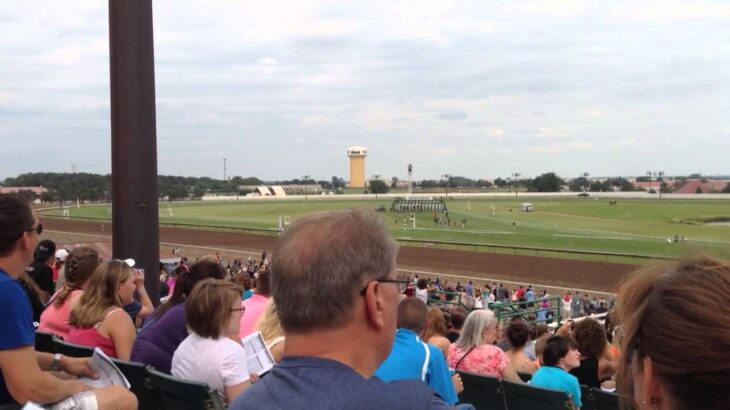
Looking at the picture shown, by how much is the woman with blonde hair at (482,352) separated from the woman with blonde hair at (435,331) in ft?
0.56

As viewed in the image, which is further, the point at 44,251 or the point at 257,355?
the point at 44,251

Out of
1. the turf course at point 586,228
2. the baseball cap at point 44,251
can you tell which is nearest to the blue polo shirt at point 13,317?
the baseball cap at point 44,251

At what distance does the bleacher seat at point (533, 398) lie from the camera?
4.61 meters

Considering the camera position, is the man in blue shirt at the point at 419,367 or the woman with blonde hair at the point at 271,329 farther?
the woman with blonde hair at the point at 271,329

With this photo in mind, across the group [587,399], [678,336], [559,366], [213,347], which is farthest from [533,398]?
[678,336]

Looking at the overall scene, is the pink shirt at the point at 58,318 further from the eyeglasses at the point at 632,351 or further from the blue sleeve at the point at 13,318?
the eyeglasses at the point at 632,351

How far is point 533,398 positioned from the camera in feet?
16.0

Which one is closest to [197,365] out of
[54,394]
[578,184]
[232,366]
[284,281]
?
[232,366]

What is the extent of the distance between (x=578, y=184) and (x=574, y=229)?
456 ft

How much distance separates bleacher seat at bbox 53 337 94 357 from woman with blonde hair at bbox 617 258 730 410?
347 centimetres

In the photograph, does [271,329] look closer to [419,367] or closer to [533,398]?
[419,367]

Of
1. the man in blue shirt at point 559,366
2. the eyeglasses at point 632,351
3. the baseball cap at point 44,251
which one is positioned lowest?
the man in blue shirt at point 559,366

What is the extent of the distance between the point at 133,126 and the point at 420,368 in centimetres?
461

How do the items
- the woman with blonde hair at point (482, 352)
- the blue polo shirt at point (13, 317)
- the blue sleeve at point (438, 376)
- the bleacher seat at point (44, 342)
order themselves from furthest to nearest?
the woman with blonde hair at point (482, 352)
the bleacher seat at point (44, 342)
the blue sleeve at point (438, 376)
the blue polo shirt at point (13, 317)
